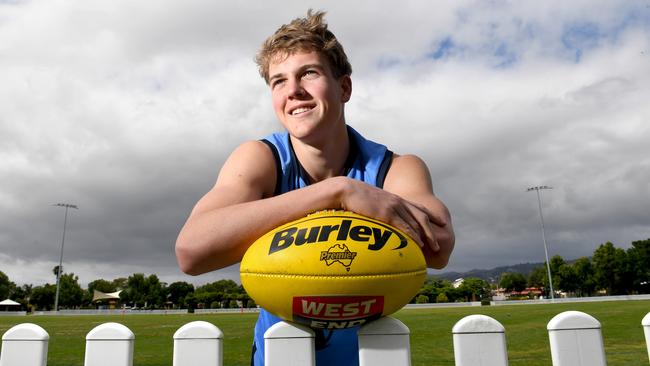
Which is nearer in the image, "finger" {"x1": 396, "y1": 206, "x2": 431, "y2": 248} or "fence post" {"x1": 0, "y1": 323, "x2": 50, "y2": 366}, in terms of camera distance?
"finger" {"x1": 396, "y1": 206, "x2": 431, "y2": 248}

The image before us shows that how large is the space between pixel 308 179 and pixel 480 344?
99 centimetres

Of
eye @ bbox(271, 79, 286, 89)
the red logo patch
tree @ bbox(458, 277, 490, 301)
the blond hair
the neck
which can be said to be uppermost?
the blond hair

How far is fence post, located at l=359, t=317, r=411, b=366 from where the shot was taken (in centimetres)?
156

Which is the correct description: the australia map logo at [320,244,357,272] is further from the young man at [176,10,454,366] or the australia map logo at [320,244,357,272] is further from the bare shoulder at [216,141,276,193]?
the bare shoulder at [216,141,276,193]

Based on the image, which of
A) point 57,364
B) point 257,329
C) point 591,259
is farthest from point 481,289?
point 257,329

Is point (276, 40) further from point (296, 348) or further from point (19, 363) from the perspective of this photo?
point (19, 363)

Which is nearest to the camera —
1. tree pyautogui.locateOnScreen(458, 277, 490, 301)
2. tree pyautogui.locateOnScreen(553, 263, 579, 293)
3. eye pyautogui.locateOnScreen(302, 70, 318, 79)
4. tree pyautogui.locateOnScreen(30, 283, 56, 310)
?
eye pyautogui.locateOnScreen(302, 70, 318, 79)

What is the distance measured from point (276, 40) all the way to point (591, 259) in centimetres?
8321

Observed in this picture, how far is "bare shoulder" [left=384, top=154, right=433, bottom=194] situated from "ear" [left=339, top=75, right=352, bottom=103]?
0.37 metres

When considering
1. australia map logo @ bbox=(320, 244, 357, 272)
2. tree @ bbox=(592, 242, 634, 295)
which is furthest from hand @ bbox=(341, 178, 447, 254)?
tree @ bbox=(592, 242, 634, 295)

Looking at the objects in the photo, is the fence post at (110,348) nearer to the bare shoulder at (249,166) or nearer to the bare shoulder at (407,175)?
the bare shoulder at (249,166)

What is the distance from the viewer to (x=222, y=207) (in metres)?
1.65

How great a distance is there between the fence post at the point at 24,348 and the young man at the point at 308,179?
701 mm

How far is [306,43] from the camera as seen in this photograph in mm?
1917
